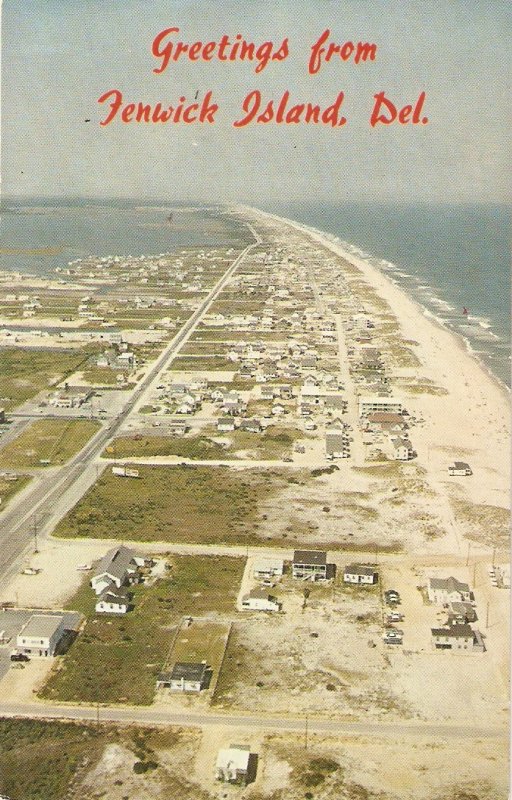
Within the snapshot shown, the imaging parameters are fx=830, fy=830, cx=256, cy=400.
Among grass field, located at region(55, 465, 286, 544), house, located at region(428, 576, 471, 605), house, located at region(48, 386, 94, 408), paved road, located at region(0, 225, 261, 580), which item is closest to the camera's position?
house, located at region(428, 576, 471, 605)

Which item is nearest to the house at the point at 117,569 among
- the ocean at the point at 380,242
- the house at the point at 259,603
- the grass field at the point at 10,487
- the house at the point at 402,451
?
the house at the point at 259,603

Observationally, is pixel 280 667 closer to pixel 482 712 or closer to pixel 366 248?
pixel 482 712

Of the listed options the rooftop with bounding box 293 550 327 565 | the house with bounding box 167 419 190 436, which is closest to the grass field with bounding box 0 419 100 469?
the house with bounding box 167 419 190 436

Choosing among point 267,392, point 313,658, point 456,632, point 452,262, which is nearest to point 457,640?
point 456,632

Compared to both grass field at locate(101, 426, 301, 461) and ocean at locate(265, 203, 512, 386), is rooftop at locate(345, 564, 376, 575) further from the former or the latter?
ocean at locate(265, 203, 512, 386)

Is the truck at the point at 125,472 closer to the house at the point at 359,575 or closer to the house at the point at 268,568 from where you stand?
the house at the point at 268,568
